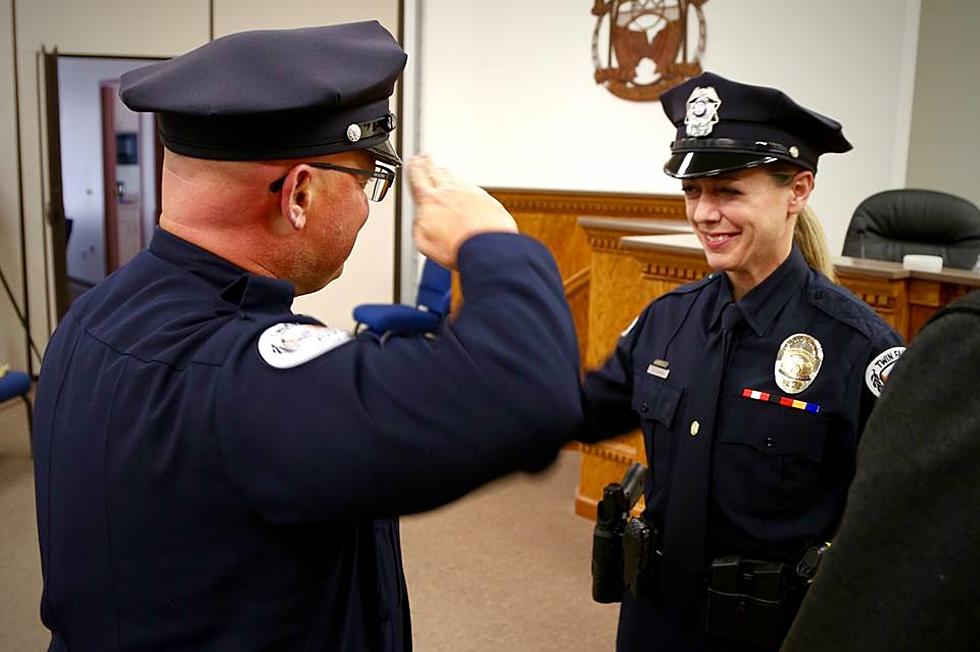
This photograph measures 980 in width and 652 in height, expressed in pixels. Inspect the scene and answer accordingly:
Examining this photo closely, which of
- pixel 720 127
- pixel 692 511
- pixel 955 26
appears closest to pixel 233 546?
pixel 692 511

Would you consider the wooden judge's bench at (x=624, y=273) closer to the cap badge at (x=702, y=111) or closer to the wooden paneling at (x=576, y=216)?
the wooden paneling at (x=576, y=216)

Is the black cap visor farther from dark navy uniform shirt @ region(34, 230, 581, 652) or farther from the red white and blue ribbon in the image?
dark navy uniform shirt @ region(34, 230, 581, 652)

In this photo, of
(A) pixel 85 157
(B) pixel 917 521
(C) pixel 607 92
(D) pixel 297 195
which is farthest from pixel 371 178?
(A) pixel 85 157

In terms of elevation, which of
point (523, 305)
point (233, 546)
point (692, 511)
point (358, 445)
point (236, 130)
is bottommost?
point (692, 511)

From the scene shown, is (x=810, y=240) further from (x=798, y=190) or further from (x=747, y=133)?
(x=747, y=133)

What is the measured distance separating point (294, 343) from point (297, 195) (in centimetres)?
18

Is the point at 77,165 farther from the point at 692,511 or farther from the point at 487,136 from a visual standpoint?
the point at 692,511

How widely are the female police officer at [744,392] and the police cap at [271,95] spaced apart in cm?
89

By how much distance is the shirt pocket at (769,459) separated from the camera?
1.48 metres

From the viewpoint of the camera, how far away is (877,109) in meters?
4.57

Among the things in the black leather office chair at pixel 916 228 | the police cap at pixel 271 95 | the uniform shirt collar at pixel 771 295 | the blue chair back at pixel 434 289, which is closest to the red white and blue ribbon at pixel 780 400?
the uniform shirt collar at pixel 771 295

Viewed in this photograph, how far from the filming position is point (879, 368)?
1.44 metres

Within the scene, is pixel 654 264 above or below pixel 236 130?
below

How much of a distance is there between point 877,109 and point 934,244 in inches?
45.7
